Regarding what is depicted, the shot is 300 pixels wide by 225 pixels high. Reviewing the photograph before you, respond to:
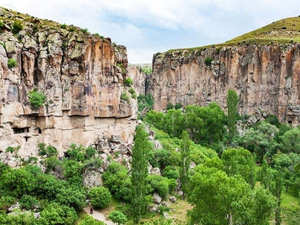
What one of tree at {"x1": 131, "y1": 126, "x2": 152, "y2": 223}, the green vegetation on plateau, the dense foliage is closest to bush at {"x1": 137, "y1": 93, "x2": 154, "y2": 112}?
the green vegetation on plateau

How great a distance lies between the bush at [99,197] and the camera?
3275 cm

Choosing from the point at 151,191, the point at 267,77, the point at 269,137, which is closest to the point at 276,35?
the point at 267,77

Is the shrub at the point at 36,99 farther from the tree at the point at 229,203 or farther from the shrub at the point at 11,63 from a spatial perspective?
the tree at the point at 229,203

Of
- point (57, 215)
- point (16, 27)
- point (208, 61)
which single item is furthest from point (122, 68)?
point (208, 61)

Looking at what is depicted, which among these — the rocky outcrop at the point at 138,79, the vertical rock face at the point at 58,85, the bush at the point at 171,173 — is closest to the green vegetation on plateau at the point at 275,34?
the rocky outcrop at the point at 138,79

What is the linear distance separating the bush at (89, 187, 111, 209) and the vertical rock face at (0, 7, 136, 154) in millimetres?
8509

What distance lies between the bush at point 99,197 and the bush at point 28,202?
5.83m

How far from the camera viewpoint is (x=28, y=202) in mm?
29531

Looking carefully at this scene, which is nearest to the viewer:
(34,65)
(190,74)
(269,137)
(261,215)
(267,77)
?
(261,215)

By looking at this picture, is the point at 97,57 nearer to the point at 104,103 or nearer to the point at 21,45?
the point at 104,103

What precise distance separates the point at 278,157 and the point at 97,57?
33796 millimetres

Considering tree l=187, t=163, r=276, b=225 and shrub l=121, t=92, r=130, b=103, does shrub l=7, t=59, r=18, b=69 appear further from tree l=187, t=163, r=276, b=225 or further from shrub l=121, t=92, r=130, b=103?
tree l=187, t=163, r=276, b=225

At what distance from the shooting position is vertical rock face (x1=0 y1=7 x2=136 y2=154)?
35.3 meters

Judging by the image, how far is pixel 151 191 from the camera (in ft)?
119
